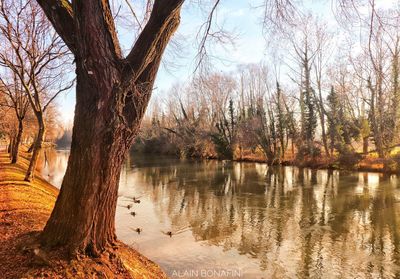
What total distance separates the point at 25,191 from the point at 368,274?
1090cm

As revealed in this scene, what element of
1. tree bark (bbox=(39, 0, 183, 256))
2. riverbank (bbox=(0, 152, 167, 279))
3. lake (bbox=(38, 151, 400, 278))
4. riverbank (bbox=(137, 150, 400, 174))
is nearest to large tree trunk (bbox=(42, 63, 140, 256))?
tree bark (bbox=(39, 0, 183, 256))

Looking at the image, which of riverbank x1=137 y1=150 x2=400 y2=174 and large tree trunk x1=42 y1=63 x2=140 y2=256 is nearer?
large tree trunk x1=42 y1=63 x2=140 y2=256

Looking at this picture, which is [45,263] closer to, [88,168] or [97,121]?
[88,168]

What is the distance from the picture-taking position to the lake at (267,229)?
8.02m

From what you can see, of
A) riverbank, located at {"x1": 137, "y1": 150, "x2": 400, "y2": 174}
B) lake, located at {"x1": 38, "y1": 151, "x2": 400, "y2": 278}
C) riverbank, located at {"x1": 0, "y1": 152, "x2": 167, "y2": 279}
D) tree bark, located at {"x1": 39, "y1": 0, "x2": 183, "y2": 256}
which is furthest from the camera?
riverbank, located at {"x1": 137, "y1": 150, "x2": 400, "y2": 174}

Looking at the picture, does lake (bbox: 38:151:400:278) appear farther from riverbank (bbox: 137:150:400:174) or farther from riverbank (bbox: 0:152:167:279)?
riverbank (bbox: 137:150:400:174)

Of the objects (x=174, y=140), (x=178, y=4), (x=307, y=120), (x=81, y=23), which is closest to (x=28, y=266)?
(x=81, y=23)

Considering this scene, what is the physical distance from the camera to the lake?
802cm

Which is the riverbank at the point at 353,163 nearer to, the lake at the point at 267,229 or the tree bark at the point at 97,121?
the lake at the point at 267,229

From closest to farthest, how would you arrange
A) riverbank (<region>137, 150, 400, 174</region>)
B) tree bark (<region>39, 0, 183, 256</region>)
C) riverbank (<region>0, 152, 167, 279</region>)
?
riverbank (<region>0, 152, 167, 279</region>) < tree bark (<region>39, 0, 183, 256</region>) < riverbank (<region>137, 150, 400, 174</region>)

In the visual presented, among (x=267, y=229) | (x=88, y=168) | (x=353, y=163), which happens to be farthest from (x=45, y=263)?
(x=353, y=163)

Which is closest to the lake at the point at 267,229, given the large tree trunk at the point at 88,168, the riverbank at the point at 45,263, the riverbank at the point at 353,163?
the riverbank at the point at 45,263

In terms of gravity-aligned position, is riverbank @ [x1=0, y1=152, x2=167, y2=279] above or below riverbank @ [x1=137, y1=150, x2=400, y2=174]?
below

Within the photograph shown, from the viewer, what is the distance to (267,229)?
11023mm
